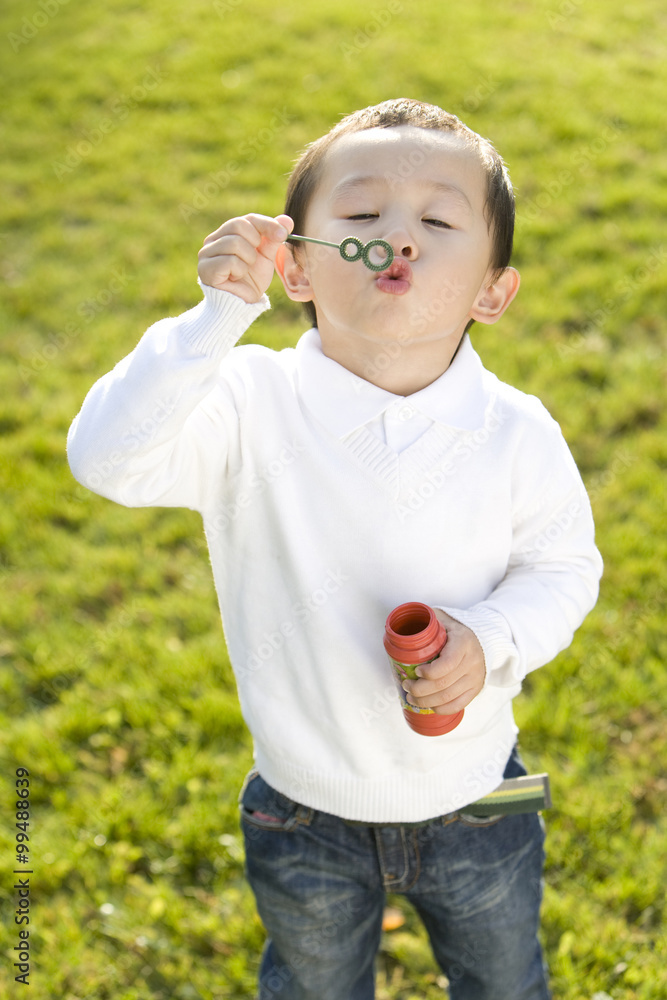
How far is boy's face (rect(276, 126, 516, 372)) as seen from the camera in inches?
58.7

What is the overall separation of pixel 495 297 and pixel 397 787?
3.02 ft

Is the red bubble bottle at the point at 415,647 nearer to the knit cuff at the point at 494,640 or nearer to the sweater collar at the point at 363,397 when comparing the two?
the knit cuff at the point at 494,640

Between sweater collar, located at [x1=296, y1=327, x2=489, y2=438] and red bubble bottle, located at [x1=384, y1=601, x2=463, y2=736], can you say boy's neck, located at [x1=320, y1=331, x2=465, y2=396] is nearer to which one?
sweater collar, located at [x1=296, y1=327, x2=489, y2=438]

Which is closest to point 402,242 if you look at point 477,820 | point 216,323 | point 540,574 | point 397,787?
point 216,323

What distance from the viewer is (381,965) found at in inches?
87.6

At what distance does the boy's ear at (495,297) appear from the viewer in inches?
67.7

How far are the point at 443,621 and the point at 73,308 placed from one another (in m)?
3.50

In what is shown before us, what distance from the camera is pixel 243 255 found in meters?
1.44

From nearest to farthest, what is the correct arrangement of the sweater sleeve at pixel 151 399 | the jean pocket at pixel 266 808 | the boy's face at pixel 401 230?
the sweater sleeve at pixel 151 399
the boy's face at pixel 401 230
the jean pocket at pixel 266 808

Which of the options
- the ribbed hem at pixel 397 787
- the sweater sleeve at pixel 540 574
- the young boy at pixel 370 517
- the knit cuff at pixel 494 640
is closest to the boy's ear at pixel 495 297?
the young boy at pixel 370 517

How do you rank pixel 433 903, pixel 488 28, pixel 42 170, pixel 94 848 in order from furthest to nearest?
pixel 488 28 → pixel 42 170 → pixel 94 848 → pixel 433 903

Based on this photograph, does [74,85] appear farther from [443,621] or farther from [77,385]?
[443,621]

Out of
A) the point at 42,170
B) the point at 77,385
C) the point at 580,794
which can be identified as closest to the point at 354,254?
the point at 580,794

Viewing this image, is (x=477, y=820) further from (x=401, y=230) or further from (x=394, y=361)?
(x=401, y=230)
